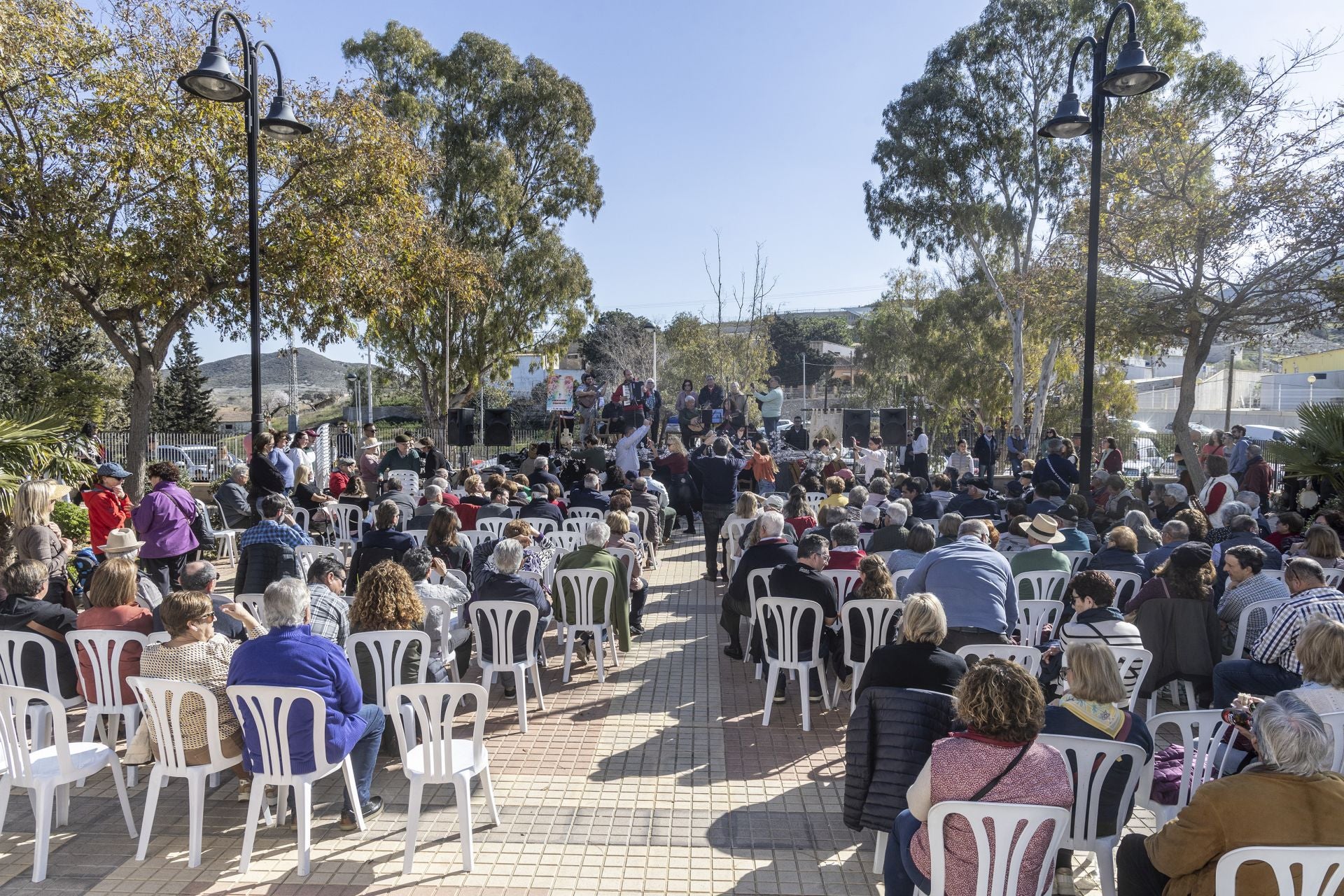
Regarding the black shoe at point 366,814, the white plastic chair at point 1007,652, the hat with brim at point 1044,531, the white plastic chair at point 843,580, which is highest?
the hat with brim at point 1044,531

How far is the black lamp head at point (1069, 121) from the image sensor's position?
7.86 meters

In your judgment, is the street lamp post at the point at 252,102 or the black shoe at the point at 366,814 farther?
the street lamp post at the point at 252,102

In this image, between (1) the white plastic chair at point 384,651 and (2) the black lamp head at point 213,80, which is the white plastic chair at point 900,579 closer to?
(1) the white plastic chair at point 384,651

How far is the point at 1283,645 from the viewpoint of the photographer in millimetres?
4387

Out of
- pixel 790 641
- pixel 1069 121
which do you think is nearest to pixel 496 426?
pixel 1069 121

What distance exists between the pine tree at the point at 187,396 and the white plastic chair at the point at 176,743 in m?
29.7

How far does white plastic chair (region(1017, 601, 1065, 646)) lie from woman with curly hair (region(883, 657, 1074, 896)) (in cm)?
312

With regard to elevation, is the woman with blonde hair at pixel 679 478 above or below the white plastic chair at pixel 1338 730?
above

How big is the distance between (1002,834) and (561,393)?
2419 centimetres

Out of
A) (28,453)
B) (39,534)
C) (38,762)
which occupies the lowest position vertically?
(38,762)

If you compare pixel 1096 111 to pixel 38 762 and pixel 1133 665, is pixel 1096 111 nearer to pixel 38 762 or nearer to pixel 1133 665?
pixel 1133 665

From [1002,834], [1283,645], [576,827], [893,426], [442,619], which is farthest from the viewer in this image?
[893,426]

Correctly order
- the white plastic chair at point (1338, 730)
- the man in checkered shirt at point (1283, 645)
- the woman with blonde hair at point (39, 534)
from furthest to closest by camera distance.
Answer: the woman with blonde hair at point (39, 534), the man in checkered shirt at point (1283, 645), the white plastic chair at point (1338, 730)

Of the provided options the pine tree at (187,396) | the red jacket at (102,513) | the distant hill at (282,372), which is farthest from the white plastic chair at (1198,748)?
the distant hill at (282,372)
